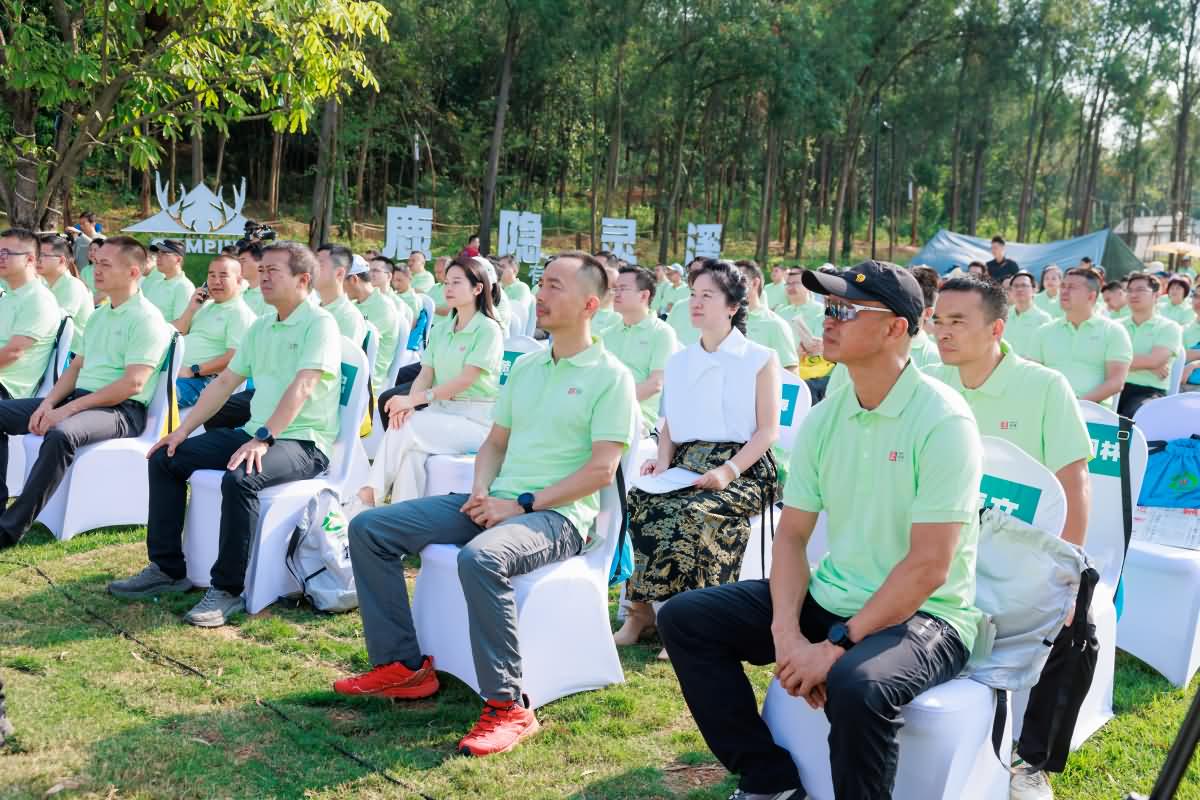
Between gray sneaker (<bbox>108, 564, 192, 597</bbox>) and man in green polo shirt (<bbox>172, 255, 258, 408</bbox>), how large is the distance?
203 cm

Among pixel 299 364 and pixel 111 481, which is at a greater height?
pixel 299 364

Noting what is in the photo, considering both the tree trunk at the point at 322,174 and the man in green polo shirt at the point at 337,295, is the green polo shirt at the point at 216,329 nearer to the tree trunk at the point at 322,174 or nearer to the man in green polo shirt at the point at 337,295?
the man in green polo shirt at the point at 337,295

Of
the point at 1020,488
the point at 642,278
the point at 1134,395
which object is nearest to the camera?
the point at 1020,488

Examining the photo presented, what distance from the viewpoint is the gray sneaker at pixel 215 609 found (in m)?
4.16

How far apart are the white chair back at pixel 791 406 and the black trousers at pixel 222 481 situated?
211cm

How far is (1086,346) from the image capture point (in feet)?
20.3

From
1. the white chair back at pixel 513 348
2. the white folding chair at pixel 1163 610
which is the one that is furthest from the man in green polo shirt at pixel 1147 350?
the white chair back at pixel 513 348

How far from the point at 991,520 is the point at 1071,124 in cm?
3821

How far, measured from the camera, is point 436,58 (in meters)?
26.2

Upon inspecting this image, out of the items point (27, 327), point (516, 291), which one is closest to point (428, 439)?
point (27, 327)

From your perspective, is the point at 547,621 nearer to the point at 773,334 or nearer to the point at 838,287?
the point at 838,287

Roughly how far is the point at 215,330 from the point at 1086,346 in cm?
537

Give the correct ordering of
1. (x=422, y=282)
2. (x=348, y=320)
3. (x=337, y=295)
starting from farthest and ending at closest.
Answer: (x=422, y=282) < (x=337, y=295) < (x=348, y=320)

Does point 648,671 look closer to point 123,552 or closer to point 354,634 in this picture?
point 354,634
